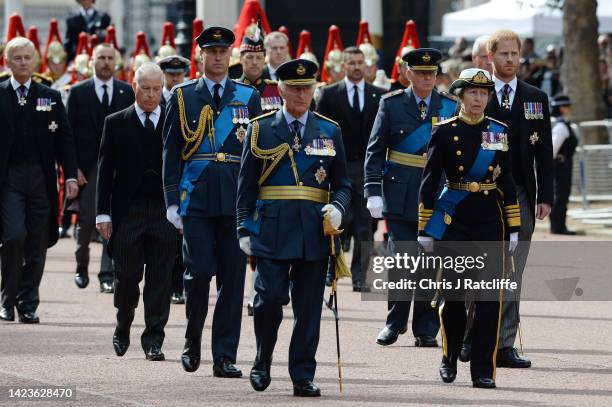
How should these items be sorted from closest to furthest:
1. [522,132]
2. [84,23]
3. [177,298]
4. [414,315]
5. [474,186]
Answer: [474,186]
[522,132]
[414,315]
[177,298]
[84,23]

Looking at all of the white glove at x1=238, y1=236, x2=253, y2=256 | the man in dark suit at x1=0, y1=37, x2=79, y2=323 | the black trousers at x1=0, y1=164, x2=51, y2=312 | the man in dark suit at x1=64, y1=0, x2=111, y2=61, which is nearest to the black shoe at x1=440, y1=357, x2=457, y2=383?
the white glove at x1=238, y1=236, x2=253, y2=256

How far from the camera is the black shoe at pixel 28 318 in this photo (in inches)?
550

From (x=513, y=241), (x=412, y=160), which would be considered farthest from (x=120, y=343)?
(x=513, y=241)

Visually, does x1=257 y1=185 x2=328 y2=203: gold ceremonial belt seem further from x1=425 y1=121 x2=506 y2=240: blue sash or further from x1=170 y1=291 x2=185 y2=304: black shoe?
x1=170 y1=291 x2=185 y2=304: black shoe

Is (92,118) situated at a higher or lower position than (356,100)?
lower

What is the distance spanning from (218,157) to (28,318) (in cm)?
329

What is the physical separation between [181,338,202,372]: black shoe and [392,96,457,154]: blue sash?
8.07ft

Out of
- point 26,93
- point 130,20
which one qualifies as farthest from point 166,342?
point 130,20

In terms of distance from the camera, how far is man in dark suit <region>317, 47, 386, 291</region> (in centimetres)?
1647

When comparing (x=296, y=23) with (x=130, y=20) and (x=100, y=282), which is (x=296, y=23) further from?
(x=130, y=20)

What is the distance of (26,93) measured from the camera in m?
14.3

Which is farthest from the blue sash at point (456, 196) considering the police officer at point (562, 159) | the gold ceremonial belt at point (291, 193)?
the police officer at point (562, 159)

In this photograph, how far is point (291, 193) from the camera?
10398 mm

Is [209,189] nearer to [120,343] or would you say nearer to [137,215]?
[137,215]
